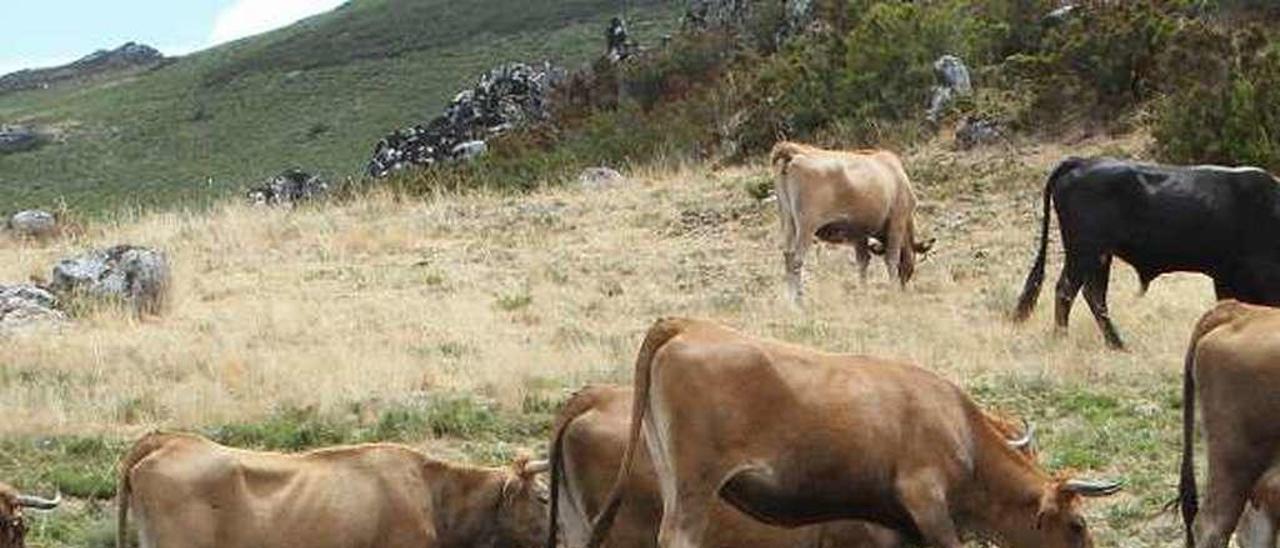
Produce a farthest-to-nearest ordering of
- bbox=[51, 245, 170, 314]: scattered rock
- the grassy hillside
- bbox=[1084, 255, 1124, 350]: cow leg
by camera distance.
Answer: the grassy hillside < bbox=[51, 245, 170, 314]: scattered rock < bbox=[1084, 255, 1124, 350]: cow leg

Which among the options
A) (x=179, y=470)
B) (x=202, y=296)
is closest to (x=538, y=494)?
(x=179, y=470)

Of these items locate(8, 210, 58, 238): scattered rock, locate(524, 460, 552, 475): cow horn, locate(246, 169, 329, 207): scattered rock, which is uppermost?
locate(524, 460, 552, 475): cow horn

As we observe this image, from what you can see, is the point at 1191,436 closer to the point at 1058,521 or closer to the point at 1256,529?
the point at 1256,529

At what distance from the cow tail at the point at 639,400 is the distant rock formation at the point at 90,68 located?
13898 centimetres

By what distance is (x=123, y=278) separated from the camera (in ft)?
63.8

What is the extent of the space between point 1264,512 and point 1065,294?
25.2ft

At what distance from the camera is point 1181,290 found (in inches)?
734

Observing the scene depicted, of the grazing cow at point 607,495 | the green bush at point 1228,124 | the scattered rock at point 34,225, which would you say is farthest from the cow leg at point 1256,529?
the scattered rock at point 34,225

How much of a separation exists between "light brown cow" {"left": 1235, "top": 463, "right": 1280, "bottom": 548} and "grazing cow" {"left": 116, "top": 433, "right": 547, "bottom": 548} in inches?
133

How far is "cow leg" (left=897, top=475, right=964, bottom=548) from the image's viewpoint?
27.5 ft

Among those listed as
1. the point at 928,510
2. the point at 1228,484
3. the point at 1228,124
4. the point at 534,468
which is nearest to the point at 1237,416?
the point at 1228,484

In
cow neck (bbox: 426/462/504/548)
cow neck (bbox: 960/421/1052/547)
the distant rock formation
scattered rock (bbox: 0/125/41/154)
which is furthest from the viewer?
the distant rock formation

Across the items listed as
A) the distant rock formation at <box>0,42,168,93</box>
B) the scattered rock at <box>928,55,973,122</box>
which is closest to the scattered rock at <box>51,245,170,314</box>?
the scattered rock at <box>928,55,973,122</box>

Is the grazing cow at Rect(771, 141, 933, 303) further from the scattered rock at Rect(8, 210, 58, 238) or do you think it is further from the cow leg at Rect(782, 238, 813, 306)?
the scattered rock at Rect(8, 210, 58, 238)
